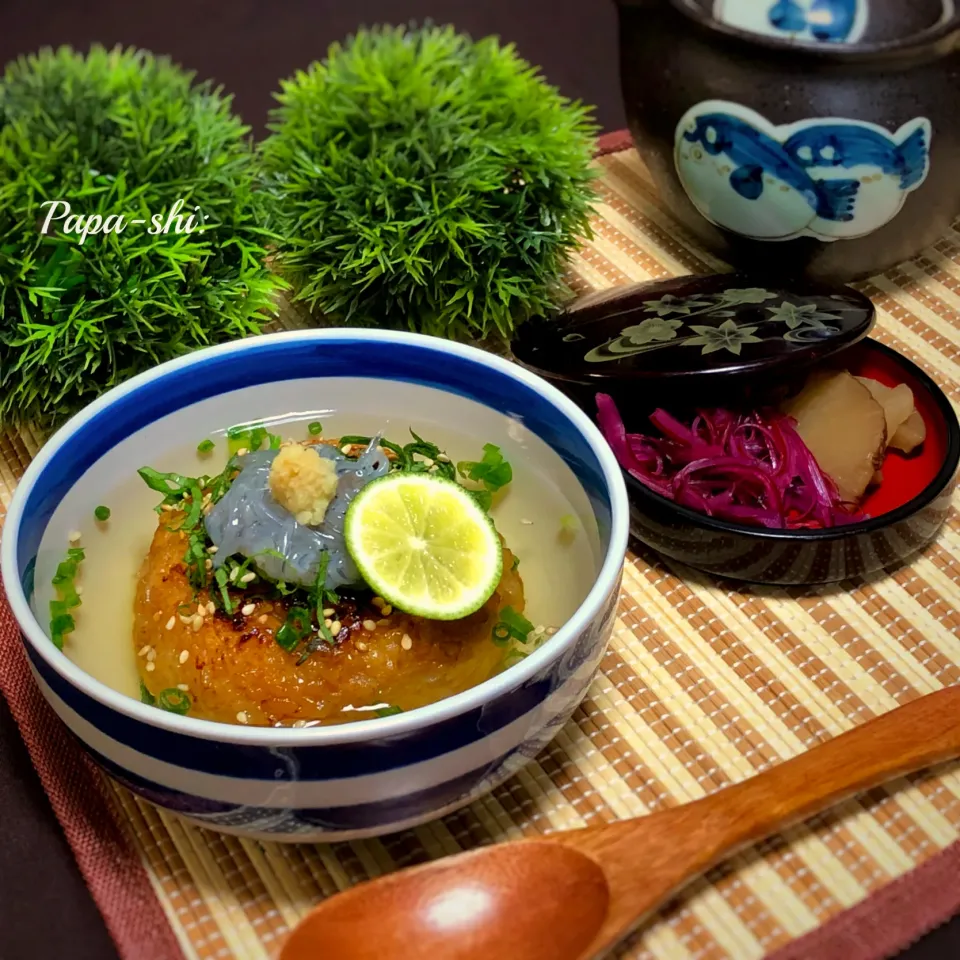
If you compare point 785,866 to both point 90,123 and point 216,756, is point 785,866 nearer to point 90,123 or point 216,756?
point 216,756

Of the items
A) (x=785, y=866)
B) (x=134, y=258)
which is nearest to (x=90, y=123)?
(x=134, y=258)

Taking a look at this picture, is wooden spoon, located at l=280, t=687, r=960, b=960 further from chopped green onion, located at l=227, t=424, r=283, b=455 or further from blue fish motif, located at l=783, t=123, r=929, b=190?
blue fish motif, located at l=783, t=123, r=929, b=190

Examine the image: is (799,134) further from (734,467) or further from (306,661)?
(306,661)

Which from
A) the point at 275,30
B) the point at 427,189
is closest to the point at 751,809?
the point at 427,189

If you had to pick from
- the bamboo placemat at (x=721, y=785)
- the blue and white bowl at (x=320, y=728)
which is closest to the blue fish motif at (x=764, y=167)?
the bamboo placemat at (x=721, y=785)

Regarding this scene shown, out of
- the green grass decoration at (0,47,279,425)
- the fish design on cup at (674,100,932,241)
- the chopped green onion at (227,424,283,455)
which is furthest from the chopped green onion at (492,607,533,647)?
the fish design on cup at (674,100,932,241)
